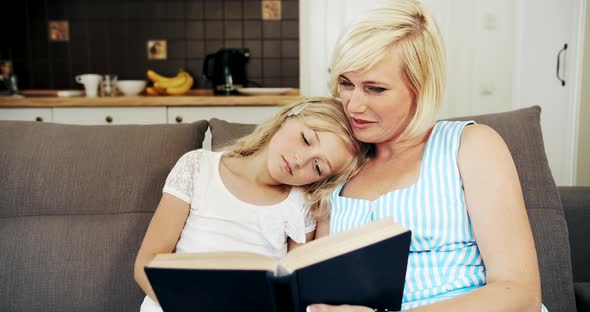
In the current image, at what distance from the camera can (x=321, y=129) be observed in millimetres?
1266

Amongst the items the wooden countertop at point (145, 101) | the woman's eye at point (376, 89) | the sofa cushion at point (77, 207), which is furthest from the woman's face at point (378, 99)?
the wooden countertop at point (145, 101)

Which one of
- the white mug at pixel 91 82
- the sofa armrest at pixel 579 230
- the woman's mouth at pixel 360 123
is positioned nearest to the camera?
the woman's mouth at pixel 360 123

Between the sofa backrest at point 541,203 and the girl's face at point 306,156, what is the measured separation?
50 cm

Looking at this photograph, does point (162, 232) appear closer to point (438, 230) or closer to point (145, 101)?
point (438, 230)

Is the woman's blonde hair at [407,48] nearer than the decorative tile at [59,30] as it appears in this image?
Yes

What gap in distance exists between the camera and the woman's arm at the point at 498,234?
0.94m

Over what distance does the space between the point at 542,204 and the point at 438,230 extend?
1.55 ft

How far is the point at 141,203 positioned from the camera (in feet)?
4.89

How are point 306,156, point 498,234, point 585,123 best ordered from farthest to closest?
point 585,123 → point 306,156 → point 498,234

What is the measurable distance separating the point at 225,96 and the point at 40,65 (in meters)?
1.54

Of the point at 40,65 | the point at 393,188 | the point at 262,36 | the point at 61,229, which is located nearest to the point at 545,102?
the point at 262,36

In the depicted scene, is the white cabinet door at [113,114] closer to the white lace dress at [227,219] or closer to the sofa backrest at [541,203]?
the white lace dress at [227,219]

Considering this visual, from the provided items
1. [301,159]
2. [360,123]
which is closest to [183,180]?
[301,159]

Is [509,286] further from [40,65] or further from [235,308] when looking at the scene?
[40,65]
